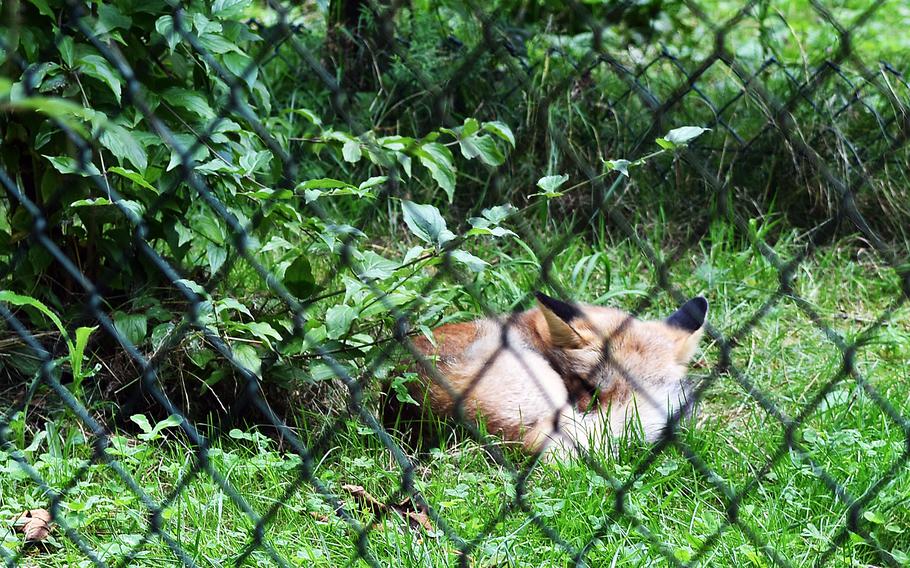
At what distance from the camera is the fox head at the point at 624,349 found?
10.8 ft

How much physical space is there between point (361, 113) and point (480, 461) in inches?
83.4

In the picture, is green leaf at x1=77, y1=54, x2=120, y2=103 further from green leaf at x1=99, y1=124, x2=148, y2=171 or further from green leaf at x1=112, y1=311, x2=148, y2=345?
green leaf at x1=112, y1=311, x2=148, y2=345

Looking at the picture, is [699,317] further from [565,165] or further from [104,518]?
[104,518]

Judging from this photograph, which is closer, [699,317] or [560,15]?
[699,317]

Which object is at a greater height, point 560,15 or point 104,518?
point 560,15

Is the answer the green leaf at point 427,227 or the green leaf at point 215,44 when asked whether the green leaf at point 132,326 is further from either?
the green leaf at point 427,227

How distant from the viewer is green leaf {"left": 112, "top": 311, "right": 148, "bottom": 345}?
3004 millimetres

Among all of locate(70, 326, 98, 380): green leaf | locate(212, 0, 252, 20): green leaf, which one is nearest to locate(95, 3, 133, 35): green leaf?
locate(212, 0, 252, 20): green leaf

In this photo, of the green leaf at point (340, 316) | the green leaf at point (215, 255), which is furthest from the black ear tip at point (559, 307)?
the green leaf at point (215, 255)

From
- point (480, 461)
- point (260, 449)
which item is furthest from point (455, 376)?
point (260, 449)

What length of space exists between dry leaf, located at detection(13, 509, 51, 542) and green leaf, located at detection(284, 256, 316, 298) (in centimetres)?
93

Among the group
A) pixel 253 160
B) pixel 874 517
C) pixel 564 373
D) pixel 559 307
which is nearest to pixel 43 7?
pixel 253 160

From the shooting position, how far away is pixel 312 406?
324cm

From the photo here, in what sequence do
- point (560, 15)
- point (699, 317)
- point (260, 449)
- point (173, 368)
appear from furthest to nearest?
point (560, 15)
point (699, 317)
point (173, 368)
point (260, 449)
